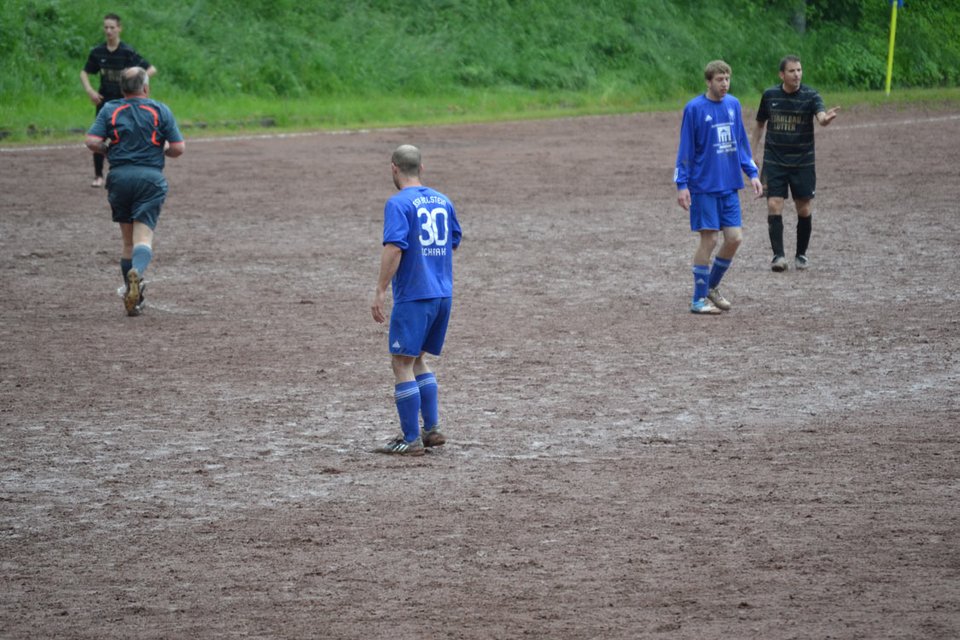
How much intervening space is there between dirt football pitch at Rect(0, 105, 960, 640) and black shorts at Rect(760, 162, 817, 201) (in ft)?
2.64

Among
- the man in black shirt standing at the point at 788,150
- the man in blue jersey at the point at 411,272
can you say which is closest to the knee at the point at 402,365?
the man in blue jersey at the point at 411,272

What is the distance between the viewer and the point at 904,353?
35.0 feet

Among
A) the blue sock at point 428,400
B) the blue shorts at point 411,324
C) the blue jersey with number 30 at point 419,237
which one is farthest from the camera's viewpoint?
the blue sock at point 428,400

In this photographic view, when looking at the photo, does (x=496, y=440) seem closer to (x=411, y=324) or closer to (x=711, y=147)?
(x=411, y=324)

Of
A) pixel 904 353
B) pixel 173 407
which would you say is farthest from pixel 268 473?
pixel 904 353

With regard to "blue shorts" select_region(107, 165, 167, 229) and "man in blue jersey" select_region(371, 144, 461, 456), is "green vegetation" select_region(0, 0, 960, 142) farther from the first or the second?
"man in blue jersey" select_region(371, 144, 461, 456)

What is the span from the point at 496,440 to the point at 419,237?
1.34 meters

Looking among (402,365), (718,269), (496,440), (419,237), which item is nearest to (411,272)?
(419,237)

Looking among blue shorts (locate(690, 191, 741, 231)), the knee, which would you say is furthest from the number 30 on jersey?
blue shorts (locate(690, 191, 741, 231))

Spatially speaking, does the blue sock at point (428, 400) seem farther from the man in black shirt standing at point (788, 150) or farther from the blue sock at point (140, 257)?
the man in black shirt standing at point (788, 150)

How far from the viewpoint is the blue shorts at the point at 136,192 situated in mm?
12367

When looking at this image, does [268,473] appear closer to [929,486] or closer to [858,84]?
[929,486]

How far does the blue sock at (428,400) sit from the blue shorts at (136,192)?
4.85 m

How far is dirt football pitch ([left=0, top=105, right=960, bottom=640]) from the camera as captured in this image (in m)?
5.98
